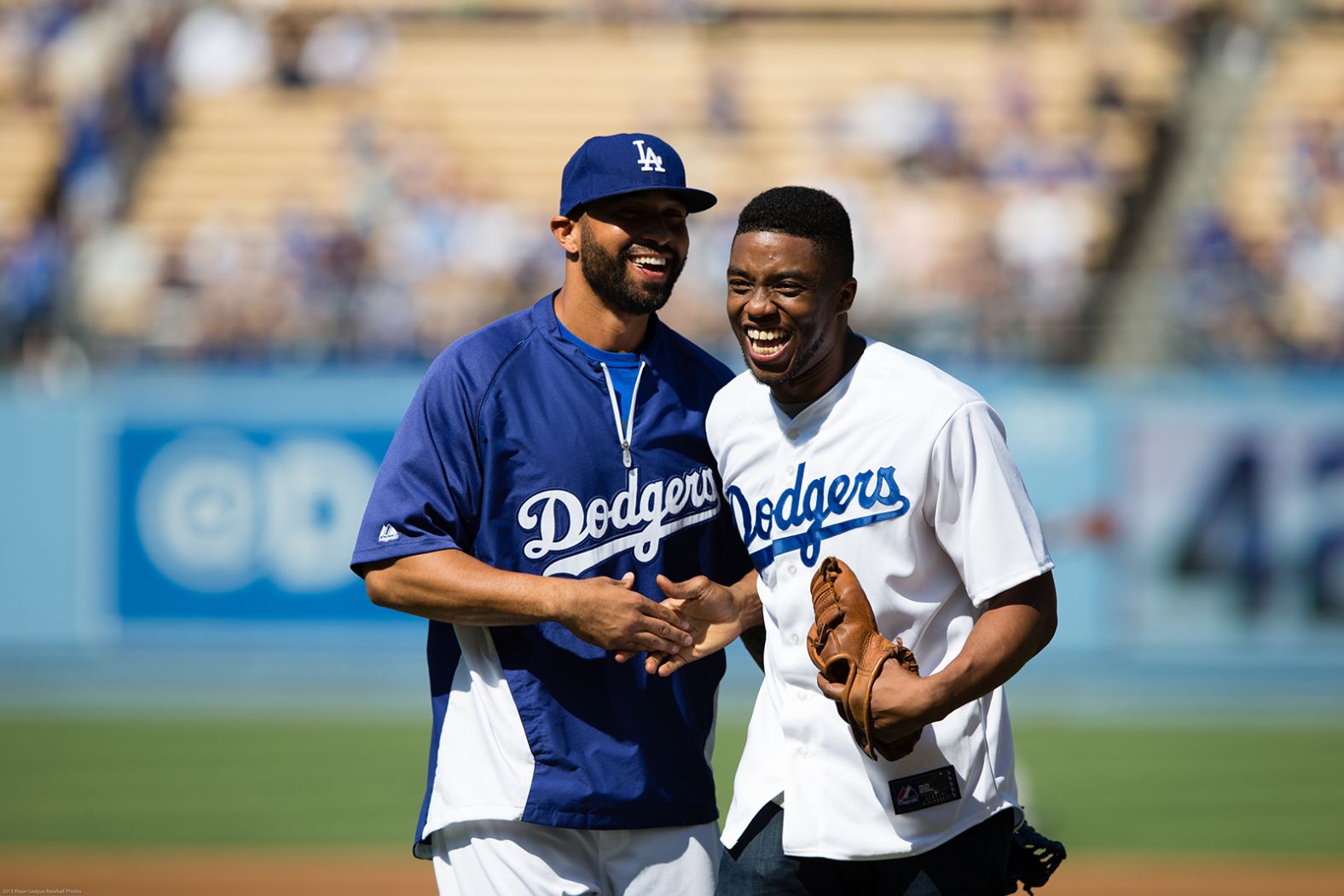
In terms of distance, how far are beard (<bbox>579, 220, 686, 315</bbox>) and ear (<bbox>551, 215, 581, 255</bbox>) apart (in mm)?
26

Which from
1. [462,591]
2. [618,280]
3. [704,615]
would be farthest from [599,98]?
[462,591]

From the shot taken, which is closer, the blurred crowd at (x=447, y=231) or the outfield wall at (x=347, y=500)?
the outfield wall at (x=347, y=500)

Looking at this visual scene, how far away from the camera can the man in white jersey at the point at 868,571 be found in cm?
337

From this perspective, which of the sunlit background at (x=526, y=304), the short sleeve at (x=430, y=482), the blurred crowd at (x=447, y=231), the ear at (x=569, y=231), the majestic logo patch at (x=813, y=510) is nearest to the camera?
the majestic logo patch at (x=813, y=510)

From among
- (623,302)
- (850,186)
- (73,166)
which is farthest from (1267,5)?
(623,302)

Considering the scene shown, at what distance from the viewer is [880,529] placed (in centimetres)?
347

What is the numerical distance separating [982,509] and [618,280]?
1.11 metres

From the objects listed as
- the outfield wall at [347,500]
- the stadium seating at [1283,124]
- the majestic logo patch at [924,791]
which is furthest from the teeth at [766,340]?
the stadium seating at [1283,124]

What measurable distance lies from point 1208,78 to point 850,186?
180 inches

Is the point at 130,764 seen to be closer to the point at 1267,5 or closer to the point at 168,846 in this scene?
the point at 168,846

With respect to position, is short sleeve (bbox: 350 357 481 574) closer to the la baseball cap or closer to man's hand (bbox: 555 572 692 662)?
man's hand (bbox: 555 572 692 662)

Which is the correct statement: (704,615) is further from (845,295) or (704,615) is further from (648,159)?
(648,159)

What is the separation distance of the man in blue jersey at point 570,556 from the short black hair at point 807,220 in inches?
16.0

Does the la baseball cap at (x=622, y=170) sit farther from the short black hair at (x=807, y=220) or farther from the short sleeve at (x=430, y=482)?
the short sleeve at (x=430, y=482)
